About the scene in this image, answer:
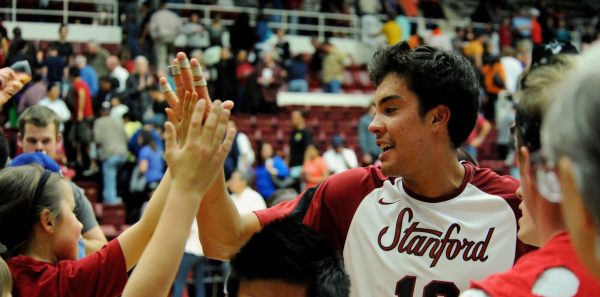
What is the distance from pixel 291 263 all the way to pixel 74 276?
0.92 metres

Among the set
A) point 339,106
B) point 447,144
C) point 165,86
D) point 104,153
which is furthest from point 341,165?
point 165,86

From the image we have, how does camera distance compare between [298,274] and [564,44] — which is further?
[564,44]

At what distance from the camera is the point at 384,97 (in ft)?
9.93

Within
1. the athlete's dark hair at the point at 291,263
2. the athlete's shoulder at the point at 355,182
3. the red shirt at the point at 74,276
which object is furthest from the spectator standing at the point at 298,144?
the athlete's dark hair at the point at 291,263

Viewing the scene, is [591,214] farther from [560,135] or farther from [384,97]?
[384,97]

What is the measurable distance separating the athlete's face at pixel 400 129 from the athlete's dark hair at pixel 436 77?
0.11 ft

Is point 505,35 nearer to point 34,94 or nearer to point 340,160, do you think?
point 340,160

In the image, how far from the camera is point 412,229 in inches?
115

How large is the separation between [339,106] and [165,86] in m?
15.9

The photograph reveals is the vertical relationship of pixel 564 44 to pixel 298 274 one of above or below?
above

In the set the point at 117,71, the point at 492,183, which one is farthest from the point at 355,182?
the point at 117,71

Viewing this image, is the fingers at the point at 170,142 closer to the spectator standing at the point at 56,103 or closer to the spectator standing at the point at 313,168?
the spectator standing at the point at 313,168

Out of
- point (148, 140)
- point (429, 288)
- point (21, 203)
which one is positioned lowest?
point (148, 140)

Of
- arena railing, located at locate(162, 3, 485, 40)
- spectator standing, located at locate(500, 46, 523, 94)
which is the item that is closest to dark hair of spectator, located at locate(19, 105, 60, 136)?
spectator standing, located at locate(500, 46, 523, 94)
